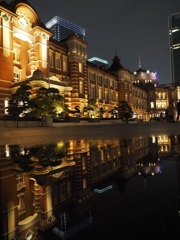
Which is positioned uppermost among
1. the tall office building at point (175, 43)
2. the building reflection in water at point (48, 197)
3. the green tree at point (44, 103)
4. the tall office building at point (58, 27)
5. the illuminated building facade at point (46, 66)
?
the tall office building at point (58, 27)

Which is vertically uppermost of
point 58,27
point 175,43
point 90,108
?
point 58,27

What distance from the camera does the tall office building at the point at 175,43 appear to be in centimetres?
13050

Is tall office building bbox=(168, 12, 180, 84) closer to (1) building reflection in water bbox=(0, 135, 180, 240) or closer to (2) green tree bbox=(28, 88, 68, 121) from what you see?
(2) green tree bbox=(28, 88, 68, 121)

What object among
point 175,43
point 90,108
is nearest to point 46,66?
point 90,108

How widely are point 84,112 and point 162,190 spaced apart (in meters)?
32.4

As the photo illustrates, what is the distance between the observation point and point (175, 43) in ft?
427

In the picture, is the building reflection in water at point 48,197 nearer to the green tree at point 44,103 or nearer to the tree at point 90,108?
the green tree at point 44,103

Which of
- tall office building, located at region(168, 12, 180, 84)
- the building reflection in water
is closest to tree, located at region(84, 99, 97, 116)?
the building reflection in water

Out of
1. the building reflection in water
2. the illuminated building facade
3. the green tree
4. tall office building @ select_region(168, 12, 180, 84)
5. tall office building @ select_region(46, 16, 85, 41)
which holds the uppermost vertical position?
tall office building @ select_region(46, 16, 85, 41)

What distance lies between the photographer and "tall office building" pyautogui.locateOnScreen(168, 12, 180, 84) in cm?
13050

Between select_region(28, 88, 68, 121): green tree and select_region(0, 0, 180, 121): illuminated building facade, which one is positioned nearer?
select_region(28, 88, 68, 121): green tree

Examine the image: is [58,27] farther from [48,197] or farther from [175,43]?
[48,197]

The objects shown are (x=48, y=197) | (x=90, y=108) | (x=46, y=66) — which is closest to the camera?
(x=48, y=197)

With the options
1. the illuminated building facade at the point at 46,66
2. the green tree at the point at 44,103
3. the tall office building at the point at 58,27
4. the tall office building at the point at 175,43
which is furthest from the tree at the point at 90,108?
the tall office building at the point at 58,27
